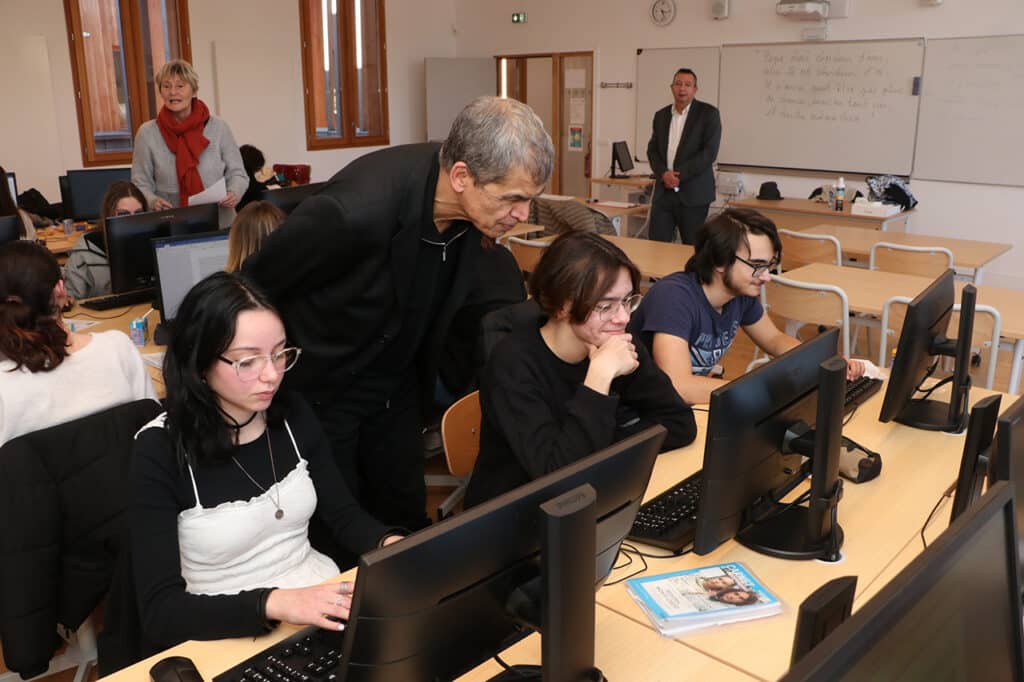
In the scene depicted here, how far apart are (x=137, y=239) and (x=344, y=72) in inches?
253

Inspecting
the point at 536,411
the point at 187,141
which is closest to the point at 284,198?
the point at 187,141

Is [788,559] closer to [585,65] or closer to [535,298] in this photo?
[535,298]

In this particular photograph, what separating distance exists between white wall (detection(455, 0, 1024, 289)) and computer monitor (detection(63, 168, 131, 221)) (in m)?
5.09

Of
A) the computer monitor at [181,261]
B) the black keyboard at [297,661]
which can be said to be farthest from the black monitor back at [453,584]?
the computer monitor at [181,261]

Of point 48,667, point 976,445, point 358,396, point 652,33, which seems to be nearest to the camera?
point 976,445

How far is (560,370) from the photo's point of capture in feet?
6.72

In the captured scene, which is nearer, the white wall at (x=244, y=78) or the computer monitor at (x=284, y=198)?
the computer monitor at (x=284, y=198)

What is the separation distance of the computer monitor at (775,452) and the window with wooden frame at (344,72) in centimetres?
817

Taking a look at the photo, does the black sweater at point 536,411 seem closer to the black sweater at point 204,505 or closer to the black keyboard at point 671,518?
the black keyboard at point 671,518

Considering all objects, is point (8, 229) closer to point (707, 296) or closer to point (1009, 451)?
point (707, 296)

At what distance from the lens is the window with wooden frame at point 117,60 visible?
7.36 meters

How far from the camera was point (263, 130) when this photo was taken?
28.6ft

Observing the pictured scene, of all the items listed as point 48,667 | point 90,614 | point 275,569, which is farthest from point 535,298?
point 48,667

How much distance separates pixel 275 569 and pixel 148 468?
319mm
